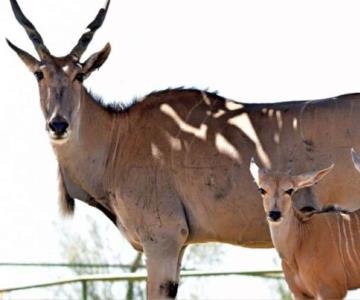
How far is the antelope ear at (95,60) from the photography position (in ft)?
40.8

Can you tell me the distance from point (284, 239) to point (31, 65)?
2230 mm

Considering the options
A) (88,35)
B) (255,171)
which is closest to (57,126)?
(88,35)

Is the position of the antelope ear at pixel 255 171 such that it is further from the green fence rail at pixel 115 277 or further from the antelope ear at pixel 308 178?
the green fence rail at pixel 115 277

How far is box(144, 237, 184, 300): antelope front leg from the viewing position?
1209 centimetres

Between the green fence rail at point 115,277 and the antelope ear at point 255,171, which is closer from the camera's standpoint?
the antelope ear at point 255,171

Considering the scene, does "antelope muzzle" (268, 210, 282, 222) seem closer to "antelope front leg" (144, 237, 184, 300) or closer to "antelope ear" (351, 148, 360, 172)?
"antelope ear" (351, 148, 360, 172)

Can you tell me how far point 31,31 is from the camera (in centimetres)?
1259

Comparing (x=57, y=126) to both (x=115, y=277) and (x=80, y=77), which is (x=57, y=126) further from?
(x=115, y=277)

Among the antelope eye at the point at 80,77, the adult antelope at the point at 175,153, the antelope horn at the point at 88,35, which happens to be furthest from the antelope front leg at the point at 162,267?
the antelope horn at the point at 88,35

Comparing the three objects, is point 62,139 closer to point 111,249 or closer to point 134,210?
point 134,210

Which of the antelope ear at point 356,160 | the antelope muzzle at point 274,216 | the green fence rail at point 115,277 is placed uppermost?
the antelope ear at point 356,160

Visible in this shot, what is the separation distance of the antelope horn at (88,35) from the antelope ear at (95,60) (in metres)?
0.09

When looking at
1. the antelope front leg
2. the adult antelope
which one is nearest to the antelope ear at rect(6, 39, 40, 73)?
the adult antelope

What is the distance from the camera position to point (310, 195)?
12094mm
